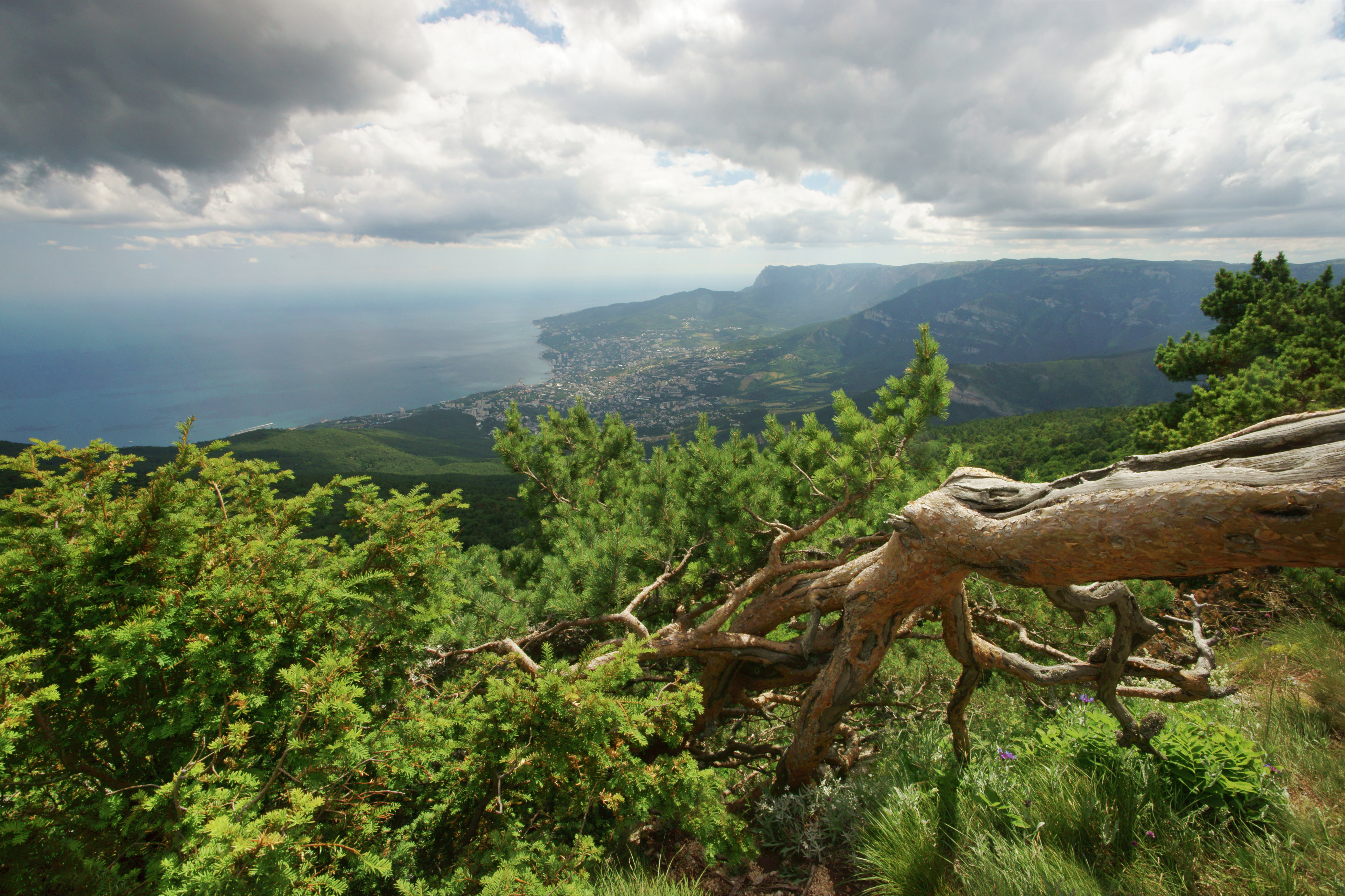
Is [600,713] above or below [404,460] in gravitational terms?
above

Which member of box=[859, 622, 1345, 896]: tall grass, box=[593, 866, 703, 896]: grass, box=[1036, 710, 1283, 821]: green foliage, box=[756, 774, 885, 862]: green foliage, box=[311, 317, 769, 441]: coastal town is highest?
box=[1036, 710, 1283, 821]: green foliage

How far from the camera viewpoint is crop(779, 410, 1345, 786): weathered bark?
1868mm

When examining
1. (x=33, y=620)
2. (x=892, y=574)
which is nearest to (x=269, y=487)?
(x=33, y=620)

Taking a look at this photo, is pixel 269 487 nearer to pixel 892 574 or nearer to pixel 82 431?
pixel 892 574

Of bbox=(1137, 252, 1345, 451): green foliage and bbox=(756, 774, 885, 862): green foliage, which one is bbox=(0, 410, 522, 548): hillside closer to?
bbox=(756, 774, 885, 862): green foliage

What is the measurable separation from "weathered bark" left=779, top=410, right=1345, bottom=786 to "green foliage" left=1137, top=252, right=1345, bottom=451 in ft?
32.8

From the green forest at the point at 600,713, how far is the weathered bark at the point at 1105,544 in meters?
0.09

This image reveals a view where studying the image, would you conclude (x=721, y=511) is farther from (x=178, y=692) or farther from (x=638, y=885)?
(x=178, y=692)

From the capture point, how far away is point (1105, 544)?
224cm

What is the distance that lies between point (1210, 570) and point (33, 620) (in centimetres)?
564

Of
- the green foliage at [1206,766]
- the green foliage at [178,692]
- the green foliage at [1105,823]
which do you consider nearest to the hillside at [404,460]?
the green foliage at [178,692]

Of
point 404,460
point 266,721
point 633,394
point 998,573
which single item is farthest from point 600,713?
point 633,394

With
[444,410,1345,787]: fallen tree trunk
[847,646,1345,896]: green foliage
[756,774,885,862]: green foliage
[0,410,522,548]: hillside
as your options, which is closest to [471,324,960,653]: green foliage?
[444,410,1345,787]: fallen tree trunk

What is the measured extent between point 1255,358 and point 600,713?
22.8 meters
